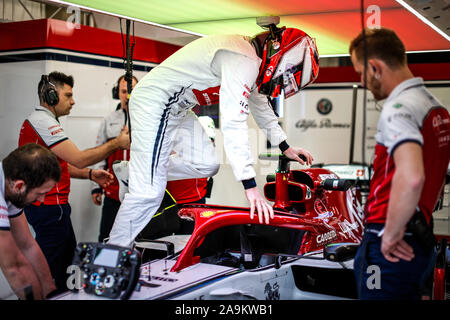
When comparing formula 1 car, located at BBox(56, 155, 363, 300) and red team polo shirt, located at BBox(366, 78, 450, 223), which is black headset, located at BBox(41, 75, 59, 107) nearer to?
formula 1 car, located at BBox(56, 155, 363, 300)

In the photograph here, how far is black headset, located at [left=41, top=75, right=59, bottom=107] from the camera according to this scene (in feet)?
11.5

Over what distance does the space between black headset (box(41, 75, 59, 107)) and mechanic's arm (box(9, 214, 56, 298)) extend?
1.06 metres

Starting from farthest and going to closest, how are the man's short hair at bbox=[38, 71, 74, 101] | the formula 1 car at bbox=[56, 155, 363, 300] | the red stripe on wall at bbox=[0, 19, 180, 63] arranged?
the red stripe on wall at bbox=[0, 19, 180, 63] → the man's short hair at bbox=[38, 71, 74, 101] → the formula 1 car at bbox=[56, 155, 363, 300]

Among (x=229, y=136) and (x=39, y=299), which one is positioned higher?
(x=229, y=136)

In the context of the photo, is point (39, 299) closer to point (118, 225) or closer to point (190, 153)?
point (118, 225)

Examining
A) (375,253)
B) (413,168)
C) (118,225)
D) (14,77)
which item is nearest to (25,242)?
(118,225)

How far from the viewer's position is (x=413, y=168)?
72.6 inches

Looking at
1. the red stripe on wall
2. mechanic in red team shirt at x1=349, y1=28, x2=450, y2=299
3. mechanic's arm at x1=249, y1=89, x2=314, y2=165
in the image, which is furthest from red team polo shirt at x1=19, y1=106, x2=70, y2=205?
mechanic in red team shirt at x1=349, y1=28, x2=450, y2=299

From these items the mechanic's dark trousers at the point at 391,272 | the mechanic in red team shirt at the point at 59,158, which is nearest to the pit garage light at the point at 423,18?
the mechanic's dark trousers at the point at 391,272

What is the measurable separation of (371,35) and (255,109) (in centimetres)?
131

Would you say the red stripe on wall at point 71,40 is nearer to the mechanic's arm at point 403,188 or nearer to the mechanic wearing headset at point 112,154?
the mechanic wearing headset at point 112,154

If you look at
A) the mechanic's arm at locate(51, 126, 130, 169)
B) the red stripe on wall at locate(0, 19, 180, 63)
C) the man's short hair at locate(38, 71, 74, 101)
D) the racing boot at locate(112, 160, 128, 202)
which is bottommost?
→ the racing boot at locate(112, 160, 128, 202)

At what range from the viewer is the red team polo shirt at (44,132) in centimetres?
340

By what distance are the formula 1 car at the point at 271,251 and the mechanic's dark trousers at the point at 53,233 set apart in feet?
2.10
